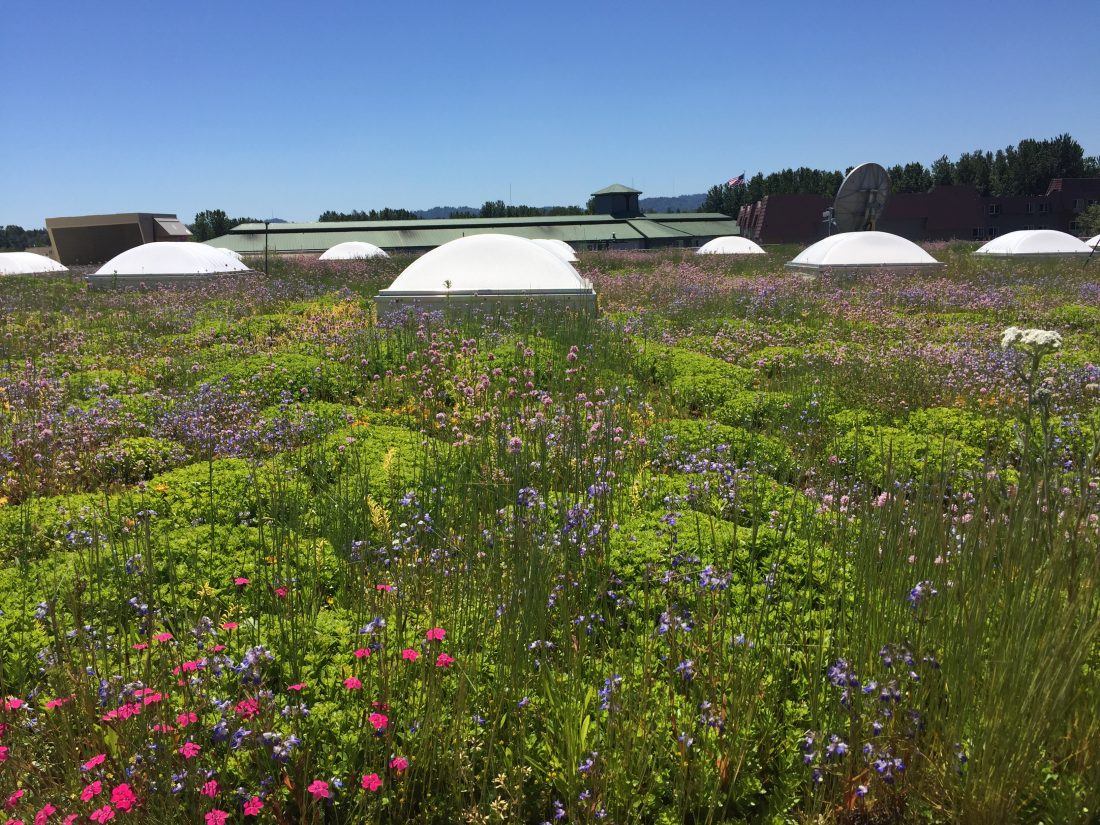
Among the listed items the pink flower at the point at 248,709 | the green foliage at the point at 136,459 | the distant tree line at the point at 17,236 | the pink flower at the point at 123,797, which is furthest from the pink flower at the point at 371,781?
the distant tree line at the point at 17,236

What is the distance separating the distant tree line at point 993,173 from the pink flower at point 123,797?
7073cm

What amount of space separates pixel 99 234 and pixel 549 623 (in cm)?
6378

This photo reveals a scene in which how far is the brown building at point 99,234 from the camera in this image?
2063 inches

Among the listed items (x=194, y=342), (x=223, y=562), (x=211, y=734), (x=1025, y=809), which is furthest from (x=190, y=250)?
(x=1025, y=809)

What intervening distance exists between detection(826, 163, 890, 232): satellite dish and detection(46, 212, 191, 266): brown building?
4791 centimetres

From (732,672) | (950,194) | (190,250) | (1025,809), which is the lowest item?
(1025,809)

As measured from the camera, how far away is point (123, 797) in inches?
76.0

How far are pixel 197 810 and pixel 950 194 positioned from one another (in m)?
72.0

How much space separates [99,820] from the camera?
2.00m

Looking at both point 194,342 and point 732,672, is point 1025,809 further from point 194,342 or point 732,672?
point 194,342

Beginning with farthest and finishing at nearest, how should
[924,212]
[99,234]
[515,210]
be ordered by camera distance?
1. [515,210]
2. [924,212]
3. [99,234]

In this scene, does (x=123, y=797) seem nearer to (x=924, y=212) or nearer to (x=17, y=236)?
(x=924, y=212)

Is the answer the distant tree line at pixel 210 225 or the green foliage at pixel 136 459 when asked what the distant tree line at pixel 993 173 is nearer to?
the distant tree line at pixel 210 225

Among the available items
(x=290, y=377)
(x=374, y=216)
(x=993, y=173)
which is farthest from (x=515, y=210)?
(x=290, y=377)
